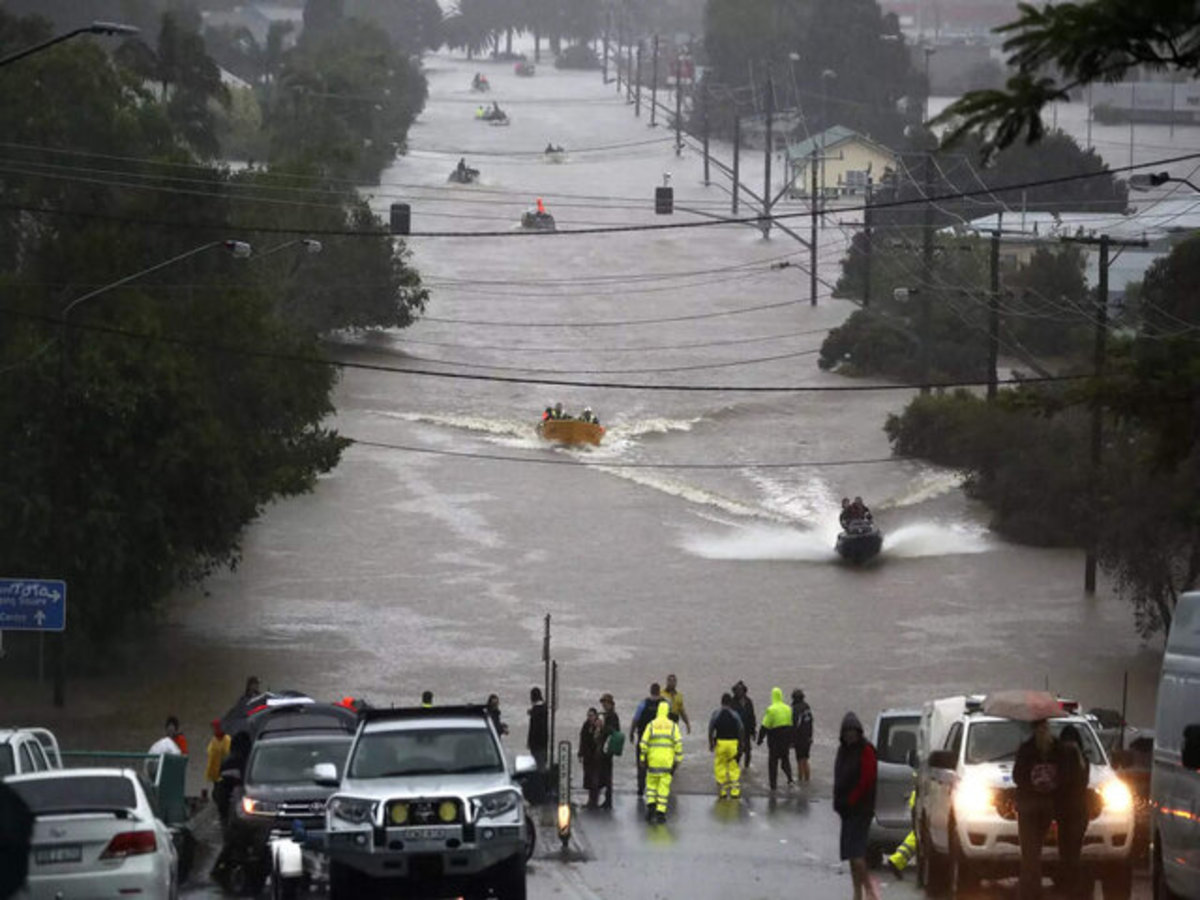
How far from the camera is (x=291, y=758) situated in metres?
24.6

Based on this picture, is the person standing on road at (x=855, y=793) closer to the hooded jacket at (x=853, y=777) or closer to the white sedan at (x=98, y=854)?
the hooded jacket at (x=853, y=777)

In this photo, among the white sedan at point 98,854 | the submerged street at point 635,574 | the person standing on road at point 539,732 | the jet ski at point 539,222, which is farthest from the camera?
the jet ski at point 539,222

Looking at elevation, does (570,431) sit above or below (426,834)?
below

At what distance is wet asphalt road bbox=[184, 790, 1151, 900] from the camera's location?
22594mm

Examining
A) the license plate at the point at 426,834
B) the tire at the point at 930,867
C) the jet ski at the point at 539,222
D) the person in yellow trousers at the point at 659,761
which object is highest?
the license plate at the point at 426,834

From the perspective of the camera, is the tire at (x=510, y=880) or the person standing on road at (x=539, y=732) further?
the person standing on road at (x=539, y=732)

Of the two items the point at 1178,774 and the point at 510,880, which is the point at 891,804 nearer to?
the point at 510,880

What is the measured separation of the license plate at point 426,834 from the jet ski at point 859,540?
48.1 metres

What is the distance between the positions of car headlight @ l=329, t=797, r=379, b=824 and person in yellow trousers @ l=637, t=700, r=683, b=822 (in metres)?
11.4

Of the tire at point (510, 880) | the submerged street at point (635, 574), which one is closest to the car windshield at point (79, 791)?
the tire at point (510, 880)

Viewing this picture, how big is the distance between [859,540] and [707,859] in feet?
133

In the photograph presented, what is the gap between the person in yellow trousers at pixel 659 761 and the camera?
30.2 m

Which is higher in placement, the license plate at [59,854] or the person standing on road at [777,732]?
the license plate at [59,854]

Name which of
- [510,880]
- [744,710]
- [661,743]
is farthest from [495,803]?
[744,710]
